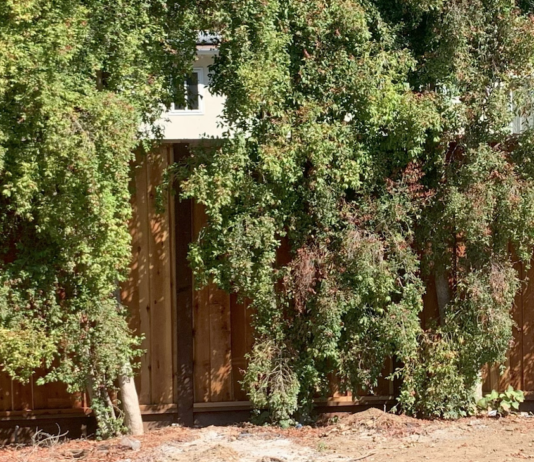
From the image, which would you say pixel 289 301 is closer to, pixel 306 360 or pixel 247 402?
pixel 306 360

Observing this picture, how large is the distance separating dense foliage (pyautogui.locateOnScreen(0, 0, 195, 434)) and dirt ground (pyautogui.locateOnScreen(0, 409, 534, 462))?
52cm

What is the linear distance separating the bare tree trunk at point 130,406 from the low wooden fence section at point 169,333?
0.33 meters

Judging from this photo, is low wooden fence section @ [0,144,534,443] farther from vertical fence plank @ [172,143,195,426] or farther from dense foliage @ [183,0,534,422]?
dense foliage @ [183,0,534,422]

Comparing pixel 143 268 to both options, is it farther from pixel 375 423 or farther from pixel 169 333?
pixel 375 423

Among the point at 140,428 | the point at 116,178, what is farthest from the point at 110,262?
the point at 140,428

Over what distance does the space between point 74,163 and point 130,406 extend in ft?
7.39

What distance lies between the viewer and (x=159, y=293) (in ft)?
22.7

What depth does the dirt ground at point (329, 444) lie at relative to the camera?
5.73m

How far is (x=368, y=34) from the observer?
6.37 m

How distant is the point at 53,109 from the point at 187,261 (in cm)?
206

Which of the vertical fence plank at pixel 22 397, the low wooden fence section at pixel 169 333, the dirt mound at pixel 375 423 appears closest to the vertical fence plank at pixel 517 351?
the dirt mound at pixel 375 423

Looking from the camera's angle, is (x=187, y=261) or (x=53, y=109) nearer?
(x=53, y=109)

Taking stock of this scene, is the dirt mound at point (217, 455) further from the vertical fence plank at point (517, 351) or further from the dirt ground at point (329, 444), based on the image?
the vertical fence plank at point (517, 351)

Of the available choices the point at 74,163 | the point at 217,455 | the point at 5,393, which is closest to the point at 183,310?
the point at 217,455
